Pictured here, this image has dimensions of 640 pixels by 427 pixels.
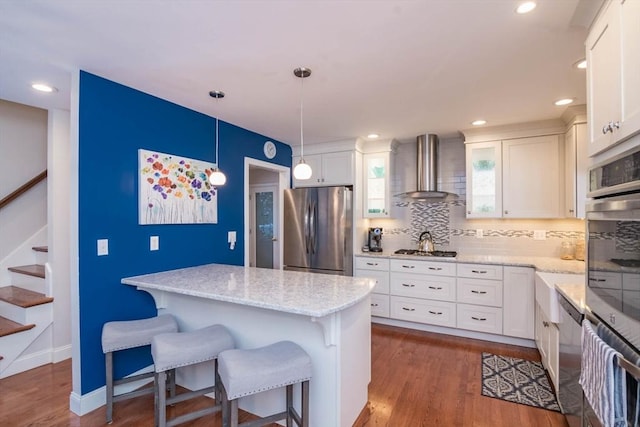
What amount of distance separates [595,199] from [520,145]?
7.51 feet

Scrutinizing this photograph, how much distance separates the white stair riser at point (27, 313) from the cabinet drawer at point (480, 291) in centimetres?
415

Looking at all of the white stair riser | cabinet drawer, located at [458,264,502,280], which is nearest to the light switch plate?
the white stair riser

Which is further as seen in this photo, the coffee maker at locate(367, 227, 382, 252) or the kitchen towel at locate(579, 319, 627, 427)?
the coffee maker at locate(367, 227, 382, 252)

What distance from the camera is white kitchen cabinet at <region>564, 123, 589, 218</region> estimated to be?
2.92m

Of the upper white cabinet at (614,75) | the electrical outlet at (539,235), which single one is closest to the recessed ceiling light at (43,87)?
the upper white cabinet at (614,75)

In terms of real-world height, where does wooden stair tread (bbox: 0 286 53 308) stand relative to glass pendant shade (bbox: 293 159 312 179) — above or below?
below

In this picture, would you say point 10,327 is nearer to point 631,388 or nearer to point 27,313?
point 27,313

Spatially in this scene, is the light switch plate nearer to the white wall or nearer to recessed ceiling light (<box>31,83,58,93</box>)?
recessed ceiling light (<box>31,83,58,93</box>)

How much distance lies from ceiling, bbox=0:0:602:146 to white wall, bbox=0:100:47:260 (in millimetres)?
836

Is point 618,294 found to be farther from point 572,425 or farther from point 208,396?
point 208,396

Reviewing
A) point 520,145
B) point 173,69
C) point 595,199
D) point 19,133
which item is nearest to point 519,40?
point 595,199

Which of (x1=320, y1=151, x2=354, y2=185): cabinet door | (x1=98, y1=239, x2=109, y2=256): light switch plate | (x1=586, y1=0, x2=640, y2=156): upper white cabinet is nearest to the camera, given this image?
(x1=586, y1=0, x2=640, y2=156): upper white cabinet

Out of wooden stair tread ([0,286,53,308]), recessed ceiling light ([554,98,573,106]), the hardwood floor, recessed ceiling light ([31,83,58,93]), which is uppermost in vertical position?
recessed ceiling light ([31,83,58,93])

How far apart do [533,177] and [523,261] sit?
93 centimetres
